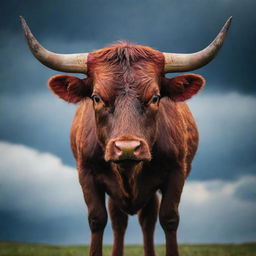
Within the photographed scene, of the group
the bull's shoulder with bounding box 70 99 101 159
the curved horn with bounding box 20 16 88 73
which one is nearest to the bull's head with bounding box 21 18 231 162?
the curved horn with bounding box 20 16 88 73

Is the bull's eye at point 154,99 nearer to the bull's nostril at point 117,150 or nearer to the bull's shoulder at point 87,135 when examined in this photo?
the bull's nostril at point 117,150

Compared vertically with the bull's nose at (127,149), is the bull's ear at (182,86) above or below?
above

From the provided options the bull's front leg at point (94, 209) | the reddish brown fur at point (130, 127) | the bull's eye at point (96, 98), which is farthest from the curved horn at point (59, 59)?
the bull's front leg at point (94, 209)

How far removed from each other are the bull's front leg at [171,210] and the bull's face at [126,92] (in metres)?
0.95

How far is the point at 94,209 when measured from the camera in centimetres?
775

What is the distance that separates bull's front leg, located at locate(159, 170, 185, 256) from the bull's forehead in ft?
5.17

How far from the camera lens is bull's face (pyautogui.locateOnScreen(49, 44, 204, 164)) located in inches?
242

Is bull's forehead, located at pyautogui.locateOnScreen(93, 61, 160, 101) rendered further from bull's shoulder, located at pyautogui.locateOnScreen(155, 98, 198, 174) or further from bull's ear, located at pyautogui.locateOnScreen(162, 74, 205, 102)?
bull's shoulder, located at pyautogui.locateOnScreen(155, 98, 198, 174)

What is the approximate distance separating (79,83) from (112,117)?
3.36 feet

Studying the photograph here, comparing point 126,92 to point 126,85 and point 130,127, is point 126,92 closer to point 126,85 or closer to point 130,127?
point 126,85

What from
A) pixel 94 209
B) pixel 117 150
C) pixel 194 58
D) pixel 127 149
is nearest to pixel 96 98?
pixel 117 150

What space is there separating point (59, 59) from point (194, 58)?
190 centimetres

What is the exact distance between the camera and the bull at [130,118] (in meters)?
6.54

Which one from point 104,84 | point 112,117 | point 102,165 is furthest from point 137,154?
point 102,165
